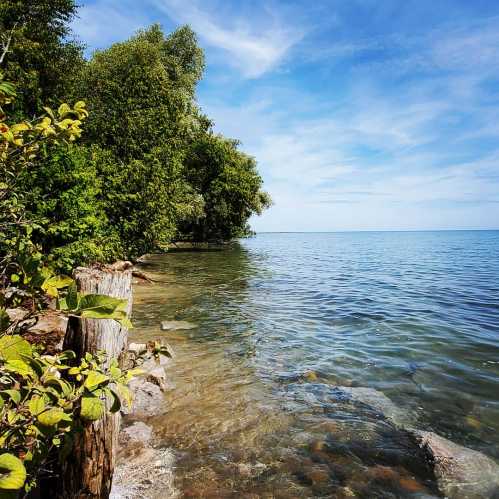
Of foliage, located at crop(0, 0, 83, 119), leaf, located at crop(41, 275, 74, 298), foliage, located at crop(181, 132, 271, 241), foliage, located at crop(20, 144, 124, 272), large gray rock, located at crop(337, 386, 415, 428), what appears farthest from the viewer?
foliage, located at crop(181, 132, 271, 241)

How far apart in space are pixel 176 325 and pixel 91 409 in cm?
953

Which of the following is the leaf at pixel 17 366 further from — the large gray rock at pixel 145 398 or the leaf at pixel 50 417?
the large gray rock at pixel 145 398

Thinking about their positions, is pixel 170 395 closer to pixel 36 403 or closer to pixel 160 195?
pixel 36 403

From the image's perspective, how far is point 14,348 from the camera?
1.45 m

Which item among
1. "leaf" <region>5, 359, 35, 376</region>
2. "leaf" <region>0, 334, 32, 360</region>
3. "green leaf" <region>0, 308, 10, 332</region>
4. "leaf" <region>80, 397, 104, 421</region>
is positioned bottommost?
"leaf" <region>80, 397, 104, 421</region>

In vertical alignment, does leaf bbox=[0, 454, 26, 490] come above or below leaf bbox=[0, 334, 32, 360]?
below

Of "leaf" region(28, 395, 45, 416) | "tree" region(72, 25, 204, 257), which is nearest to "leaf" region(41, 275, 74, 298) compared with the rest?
"leaf" region(28, 395, 45, 416)

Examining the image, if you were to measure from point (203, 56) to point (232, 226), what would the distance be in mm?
20192

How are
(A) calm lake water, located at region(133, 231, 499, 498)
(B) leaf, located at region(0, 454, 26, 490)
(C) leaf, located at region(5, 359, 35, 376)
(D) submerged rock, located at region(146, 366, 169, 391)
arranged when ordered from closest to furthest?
(B) leaf, located at region(0, 454, 26, 490), (C) leaf, located at region(5, 359, 35, 376), (A) calm lake water, located at region(133, 231, 499, 498), (D) submerged rock, located at region(146, 366, 169, 391)

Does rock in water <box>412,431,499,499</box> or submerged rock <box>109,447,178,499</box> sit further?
rock in water <box>412,431,499,499</box>

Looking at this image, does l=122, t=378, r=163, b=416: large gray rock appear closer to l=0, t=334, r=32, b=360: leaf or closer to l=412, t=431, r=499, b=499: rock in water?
l=412, t=431, r=499, b=499: rock in water

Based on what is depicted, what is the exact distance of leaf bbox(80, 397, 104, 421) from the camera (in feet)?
5.17

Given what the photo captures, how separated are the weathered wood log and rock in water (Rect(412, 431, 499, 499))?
3997 millimetres

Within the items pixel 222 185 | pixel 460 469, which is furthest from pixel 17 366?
pixel 222 185
